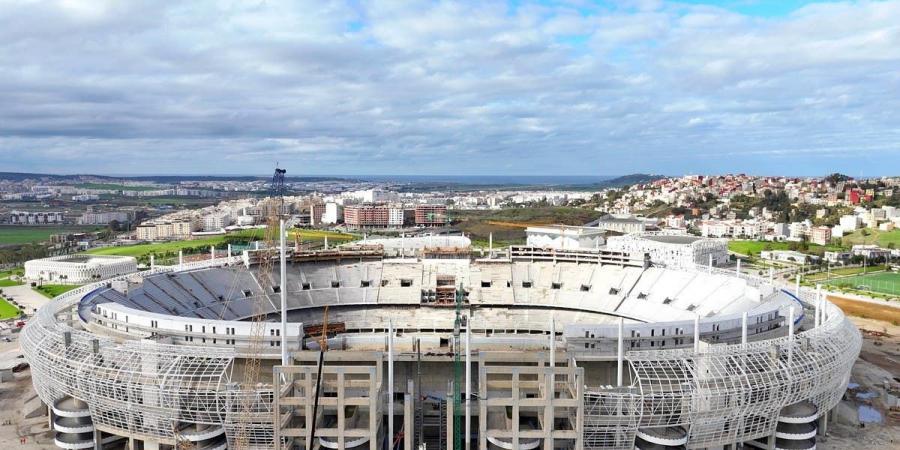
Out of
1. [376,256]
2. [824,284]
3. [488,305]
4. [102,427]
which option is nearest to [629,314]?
[488,305]

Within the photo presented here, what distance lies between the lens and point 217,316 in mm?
65188

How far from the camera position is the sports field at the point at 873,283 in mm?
104544

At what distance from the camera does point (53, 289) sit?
101 meters

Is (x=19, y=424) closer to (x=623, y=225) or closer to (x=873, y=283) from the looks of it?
(x=873, y=283)

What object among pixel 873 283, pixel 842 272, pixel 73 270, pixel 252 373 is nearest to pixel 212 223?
pixel 73 270

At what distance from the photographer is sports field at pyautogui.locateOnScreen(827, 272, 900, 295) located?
4116 inches

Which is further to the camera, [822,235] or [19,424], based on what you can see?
[822,235]

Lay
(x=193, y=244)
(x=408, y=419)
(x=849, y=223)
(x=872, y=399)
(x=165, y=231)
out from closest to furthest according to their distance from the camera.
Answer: (x=408, y=419) < (x=872, y=399) < (x=193, y=244) < (x=849, y=223) < (x=165, y=231)

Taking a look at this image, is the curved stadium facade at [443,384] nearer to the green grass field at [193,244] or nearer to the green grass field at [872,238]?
the green grass field at [193,244]

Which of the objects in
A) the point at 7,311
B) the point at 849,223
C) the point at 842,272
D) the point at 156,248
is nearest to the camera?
the point at 7,311

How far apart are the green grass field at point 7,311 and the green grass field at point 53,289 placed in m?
5.80

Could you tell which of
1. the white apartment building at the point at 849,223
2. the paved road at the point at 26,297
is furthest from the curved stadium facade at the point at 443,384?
the white apartment building at the point at 849,223

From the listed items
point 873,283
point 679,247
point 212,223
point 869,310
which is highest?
point 679,247

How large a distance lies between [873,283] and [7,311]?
140144 millimetres
